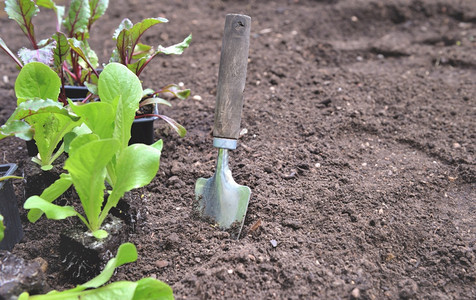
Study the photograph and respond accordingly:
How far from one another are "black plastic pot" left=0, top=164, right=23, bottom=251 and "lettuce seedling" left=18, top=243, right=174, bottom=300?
0.99 ft

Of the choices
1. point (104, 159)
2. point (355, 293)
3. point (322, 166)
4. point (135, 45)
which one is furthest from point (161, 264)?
point (135, 45)

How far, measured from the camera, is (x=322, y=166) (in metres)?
1.55

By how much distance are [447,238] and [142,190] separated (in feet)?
3.18

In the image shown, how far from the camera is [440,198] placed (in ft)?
4.71

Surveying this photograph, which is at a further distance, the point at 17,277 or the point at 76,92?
the point at 76,92

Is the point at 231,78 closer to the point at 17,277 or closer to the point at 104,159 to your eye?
the point at 104,159

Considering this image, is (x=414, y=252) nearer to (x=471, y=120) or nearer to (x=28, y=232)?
(x=471, y=120)

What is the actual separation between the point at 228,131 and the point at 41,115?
547mm

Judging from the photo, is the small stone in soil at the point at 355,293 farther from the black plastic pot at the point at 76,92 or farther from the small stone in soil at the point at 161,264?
the black plastic pot at the point at 76,92

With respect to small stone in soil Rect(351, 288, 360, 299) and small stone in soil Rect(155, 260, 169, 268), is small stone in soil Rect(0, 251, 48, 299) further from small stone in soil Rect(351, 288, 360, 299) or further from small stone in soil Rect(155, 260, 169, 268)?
small stone in soil Rect(351, 288, 360, 299)

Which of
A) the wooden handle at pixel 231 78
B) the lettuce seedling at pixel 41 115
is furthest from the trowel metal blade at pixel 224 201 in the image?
the lettuce seedling at pixel 41 115

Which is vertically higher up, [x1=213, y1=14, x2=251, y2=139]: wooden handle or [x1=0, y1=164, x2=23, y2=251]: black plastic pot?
[x1=213, y1=14, x2=251, y2=139]: wooden handle

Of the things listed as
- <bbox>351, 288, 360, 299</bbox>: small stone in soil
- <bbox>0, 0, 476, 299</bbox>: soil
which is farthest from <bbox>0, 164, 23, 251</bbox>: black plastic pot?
<bbox>351, 288, 360, 299</bbox>: small stone in soil

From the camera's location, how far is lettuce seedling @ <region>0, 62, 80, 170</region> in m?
1.16
